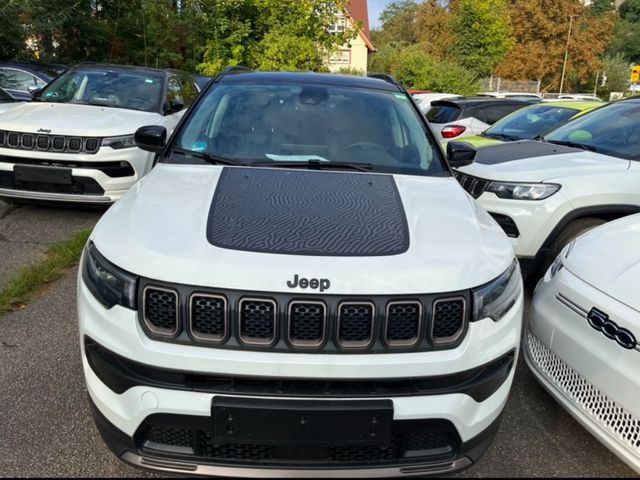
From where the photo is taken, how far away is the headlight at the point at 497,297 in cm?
200

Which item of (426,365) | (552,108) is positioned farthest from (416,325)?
(552,108)

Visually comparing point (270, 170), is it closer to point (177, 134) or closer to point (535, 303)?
point (177, 134)

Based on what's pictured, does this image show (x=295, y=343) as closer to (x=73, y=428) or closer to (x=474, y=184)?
(x=73, y=428)

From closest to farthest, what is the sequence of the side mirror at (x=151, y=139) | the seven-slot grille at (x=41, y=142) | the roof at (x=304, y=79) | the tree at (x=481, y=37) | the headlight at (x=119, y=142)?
the side mirror at (x=151, y=139), the roof at (x=304, y=79), the seven-slot grille at (x=41, y=142), the headlight at (x=119, y=142), the tree at (x=481, y=37)

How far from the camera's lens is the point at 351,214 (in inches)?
90.7

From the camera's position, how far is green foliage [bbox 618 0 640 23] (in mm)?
92688

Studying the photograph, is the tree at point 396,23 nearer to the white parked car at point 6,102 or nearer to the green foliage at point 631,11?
the green foliage at point 631,11

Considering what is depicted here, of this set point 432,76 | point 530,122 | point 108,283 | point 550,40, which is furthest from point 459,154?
point 550,40

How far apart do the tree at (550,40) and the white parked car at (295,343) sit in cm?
5033

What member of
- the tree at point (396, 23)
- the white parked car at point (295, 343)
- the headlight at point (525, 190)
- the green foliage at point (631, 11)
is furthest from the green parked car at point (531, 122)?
the green foliage at point (631, 11)

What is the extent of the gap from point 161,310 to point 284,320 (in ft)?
1.43

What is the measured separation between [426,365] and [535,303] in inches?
52.7

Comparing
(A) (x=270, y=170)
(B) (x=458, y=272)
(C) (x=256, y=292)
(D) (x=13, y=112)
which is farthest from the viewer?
(D) (x=13, y=112)

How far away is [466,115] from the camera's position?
9.44 metres
